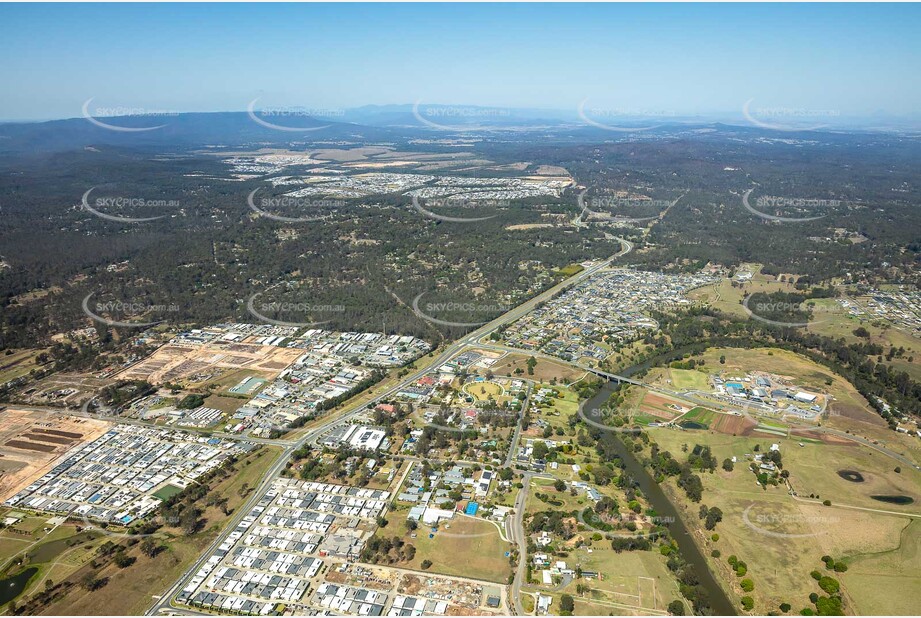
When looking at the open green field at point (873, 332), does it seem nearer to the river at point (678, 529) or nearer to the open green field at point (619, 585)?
the river at point (678, 529)

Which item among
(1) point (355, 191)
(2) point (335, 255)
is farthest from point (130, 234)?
(1) point (355, 191)

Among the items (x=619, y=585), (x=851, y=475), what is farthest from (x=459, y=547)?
(x=851, y=475)

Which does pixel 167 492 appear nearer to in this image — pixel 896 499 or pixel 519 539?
pixel 519 539

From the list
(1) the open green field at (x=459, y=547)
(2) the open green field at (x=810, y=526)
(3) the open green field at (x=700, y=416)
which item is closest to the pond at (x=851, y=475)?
(2) the open green field at (x=810, y=526)

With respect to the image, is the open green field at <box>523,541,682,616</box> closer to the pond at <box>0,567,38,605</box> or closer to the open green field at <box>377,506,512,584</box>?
the open green field at <box>377,506,512,584</box>

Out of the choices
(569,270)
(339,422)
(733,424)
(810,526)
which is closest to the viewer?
(810,526)

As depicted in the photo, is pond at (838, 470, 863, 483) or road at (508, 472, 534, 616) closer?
road at (508, 472, 534, 616)

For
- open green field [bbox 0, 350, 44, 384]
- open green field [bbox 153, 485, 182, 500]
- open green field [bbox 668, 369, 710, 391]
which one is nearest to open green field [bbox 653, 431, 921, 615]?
open green field [bbox 668, 369, 710, 391]
